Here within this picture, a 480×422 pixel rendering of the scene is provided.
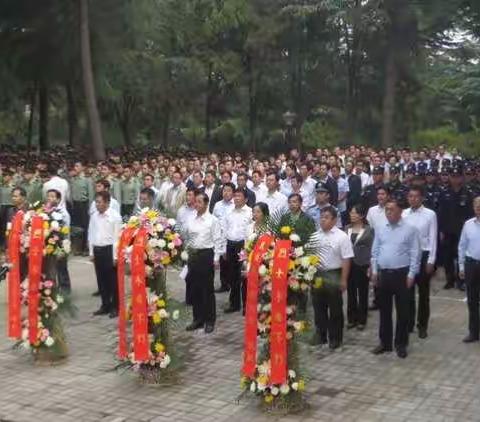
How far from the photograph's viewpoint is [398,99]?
125 ft

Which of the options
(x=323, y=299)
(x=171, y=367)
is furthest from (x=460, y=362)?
(x=171, y=367)

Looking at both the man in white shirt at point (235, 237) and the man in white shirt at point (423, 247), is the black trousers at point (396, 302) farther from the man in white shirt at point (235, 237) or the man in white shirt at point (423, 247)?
the man in white shirt at point (235, 237)

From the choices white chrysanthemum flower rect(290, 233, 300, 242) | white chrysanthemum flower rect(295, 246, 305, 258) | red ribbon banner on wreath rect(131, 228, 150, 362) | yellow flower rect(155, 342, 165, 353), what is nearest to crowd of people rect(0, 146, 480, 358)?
white chrysanthemum flower rect(290, 233, 300, 242)

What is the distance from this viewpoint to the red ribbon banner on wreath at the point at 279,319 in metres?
Answer: 6.32

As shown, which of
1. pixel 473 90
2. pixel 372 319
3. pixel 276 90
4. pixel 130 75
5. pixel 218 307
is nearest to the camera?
pixel 372 319

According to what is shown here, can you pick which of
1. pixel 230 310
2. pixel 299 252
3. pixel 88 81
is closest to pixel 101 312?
pixel 230 310

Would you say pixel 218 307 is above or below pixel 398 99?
below

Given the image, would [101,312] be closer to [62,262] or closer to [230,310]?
[62,262]

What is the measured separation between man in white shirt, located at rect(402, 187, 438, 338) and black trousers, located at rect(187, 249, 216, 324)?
7.50 feet

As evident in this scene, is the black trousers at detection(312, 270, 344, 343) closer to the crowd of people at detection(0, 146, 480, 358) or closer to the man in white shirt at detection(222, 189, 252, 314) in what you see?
the crowd of people at detection(0, 146, 480, 358)

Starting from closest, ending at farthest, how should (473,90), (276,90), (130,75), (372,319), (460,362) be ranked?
1. (460,362)
2. (372,319)
3. (473,90)
4. (130,75)
5. (276,90)

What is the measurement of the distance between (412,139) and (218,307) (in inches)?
1264

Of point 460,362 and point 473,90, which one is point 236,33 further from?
point 460,362

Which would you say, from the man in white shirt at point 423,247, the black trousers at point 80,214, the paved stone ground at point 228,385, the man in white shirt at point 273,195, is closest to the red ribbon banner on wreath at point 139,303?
the paved stone ground at point 228,385
